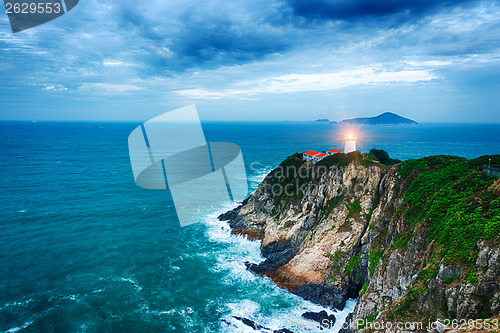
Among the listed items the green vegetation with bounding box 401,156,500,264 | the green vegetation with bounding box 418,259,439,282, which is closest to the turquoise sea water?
the green vegetation with bounding box 418,259,439,282

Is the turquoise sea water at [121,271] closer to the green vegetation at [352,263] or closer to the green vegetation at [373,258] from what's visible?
the green vegetation at [352,263]

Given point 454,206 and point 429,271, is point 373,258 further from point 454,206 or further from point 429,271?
point 454,206

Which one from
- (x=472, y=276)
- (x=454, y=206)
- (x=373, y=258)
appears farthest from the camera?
A: (x=373, y=258)

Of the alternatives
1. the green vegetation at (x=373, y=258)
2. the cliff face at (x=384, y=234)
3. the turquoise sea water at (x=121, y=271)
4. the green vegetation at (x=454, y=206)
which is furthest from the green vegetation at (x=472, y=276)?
the turquoise sea water at (x=121, y=271)

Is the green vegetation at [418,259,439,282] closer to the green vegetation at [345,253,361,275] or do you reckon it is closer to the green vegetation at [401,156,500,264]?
the green vegetation at [401,156,500,264]

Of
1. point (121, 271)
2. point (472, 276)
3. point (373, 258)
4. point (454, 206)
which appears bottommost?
point (121, 271)

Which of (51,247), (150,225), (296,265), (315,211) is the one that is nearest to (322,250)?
(296,265)

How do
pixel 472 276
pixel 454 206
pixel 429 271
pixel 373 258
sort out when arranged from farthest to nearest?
1. pixel 373 258
2. pixel 454 206
3. pixel 429 271
4. pixel 472 276

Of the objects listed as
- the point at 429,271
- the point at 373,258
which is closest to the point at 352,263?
the point at 373,258
